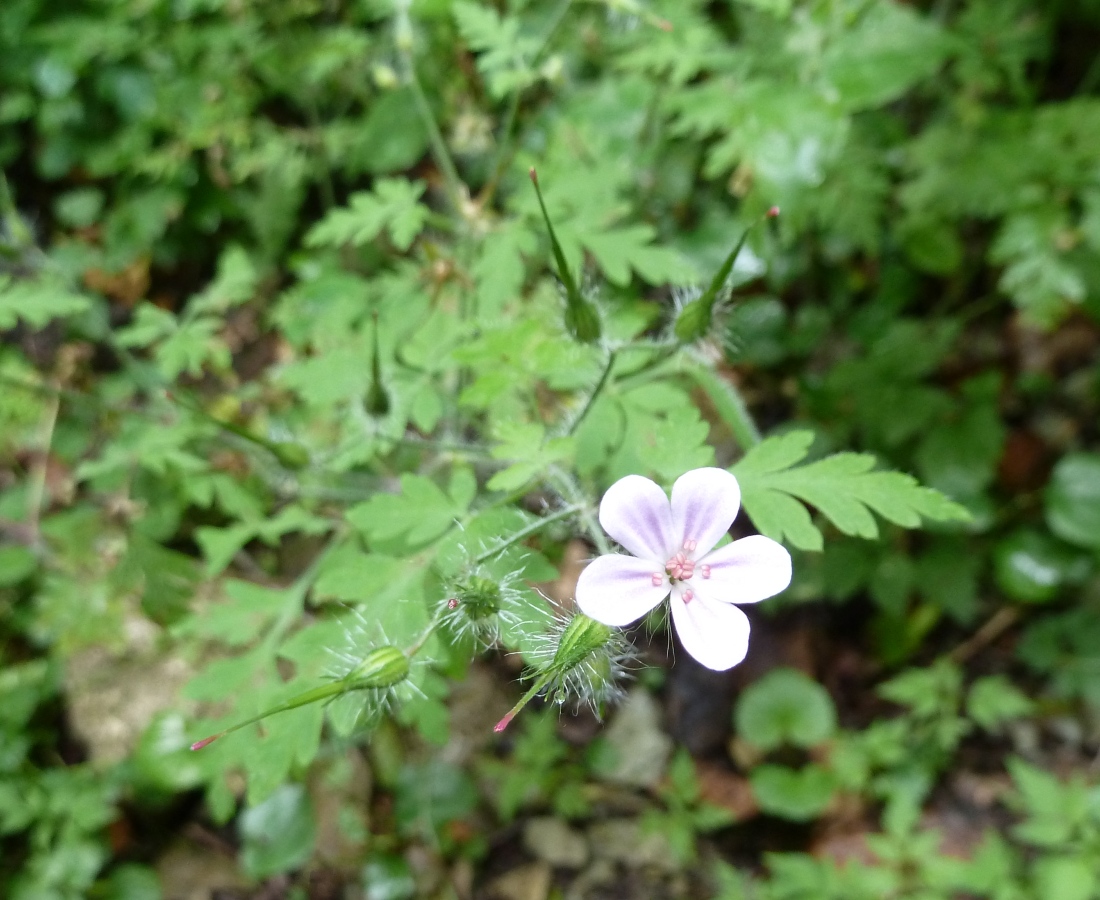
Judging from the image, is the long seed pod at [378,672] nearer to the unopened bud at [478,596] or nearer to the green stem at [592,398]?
the unopened bud at [478,596]

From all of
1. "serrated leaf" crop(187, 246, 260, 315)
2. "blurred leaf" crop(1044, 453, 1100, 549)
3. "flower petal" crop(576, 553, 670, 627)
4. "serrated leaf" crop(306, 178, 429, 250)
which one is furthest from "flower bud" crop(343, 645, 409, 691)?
"blurred leaf" crop(1044, 453, 1100, 549)

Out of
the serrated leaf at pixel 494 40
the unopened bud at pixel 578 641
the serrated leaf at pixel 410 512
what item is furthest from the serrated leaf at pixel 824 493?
the serrated leaf at pixel 494 40

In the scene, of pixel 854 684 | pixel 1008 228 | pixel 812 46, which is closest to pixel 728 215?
pixel 812 46

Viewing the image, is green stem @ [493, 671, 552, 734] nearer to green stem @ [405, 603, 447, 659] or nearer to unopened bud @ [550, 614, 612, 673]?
unopened bud @ [550, 614, 612, 673]

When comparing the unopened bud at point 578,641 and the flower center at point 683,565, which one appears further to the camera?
the flower center at point 683,565

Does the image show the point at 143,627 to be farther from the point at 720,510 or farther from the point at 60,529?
the point at 720,510

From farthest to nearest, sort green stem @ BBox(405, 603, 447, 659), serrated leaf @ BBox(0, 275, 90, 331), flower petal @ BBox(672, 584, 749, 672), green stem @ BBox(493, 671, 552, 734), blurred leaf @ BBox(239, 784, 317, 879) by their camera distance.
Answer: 1. blurred leaf @ BBox(239, 784, 317, 879)
2. serrated leaf @ BBox(0, 275, 90, 331)
3. green stem @ BBox(405, 603, 447, 659)
4. flower petal @ BBox(672, 584, 749, 672)
5. green stem @ BBox(493, 671, 552, 734)

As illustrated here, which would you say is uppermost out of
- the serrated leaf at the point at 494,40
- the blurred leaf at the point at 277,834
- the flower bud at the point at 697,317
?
the serrated leaf at the point at 494,40
